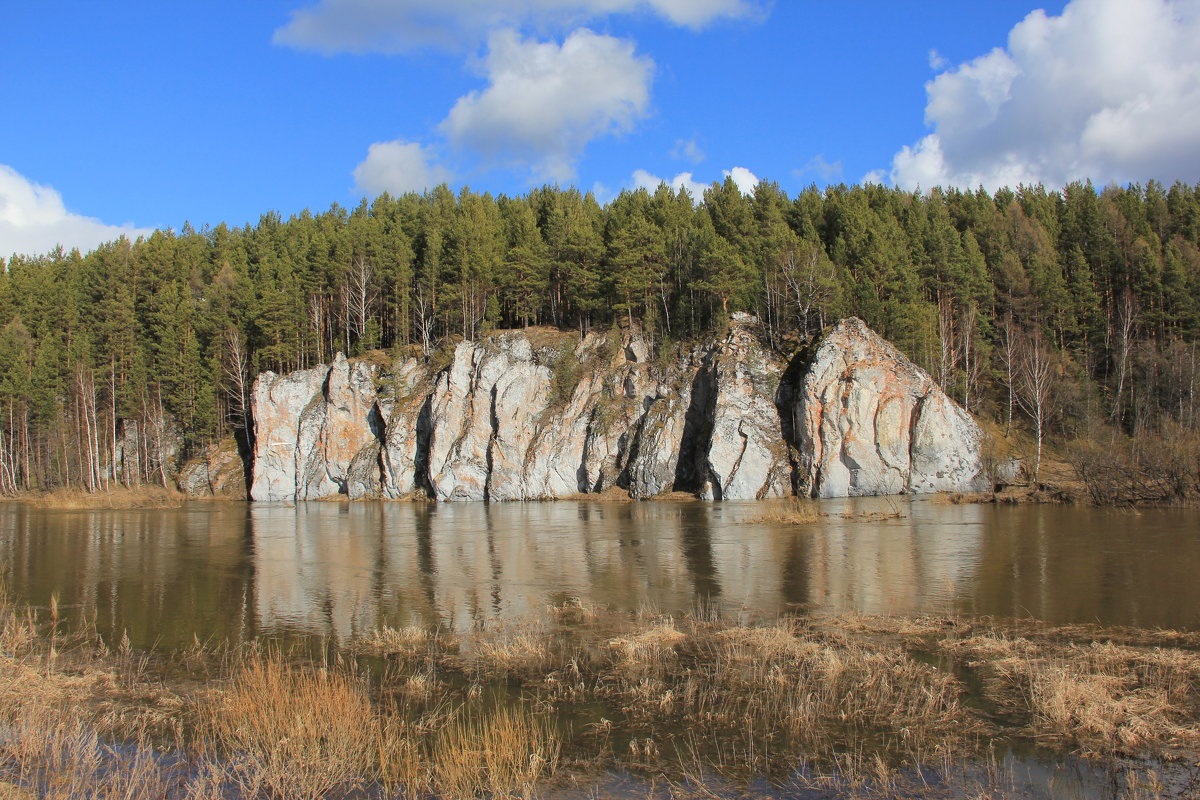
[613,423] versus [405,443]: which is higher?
[613,423]

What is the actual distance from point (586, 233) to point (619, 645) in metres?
62.9

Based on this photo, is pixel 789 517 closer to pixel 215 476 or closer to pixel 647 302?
pixel 647 302

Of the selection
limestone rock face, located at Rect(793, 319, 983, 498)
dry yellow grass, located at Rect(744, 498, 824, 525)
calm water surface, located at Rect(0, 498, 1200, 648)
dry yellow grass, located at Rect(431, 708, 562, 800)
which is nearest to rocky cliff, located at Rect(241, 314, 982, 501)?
limestone rock face, located at Rect(793, 319, 983, 498)

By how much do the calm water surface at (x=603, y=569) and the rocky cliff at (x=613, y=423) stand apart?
1318cm

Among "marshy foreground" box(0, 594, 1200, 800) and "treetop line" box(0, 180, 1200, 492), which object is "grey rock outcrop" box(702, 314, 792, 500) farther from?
"marshy foreground" box(0, 594, 1200, 800)

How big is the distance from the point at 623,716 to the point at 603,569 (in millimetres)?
13078

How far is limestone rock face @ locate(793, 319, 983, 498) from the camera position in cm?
5288

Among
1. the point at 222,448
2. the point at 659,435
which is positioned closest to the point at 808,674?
the point at 659,435

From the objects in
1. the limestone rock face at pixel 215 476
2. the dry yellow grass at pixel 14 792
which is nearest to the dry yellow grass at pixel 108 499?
the limestone rock face at pixel 215 476

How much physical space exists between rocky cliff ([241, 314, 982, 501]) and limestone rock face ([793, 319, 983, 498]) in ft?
0.33

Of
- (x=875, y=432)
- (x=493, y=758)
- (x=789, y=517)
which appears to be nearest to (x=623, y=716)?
(x=493, y=758)

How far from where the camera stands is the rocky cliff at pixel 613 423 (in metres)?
53.5

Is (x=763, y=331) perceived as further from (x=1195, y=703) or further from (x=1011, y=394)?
(x=1195, y=703)

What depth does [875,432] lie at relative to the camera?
2100 inches
